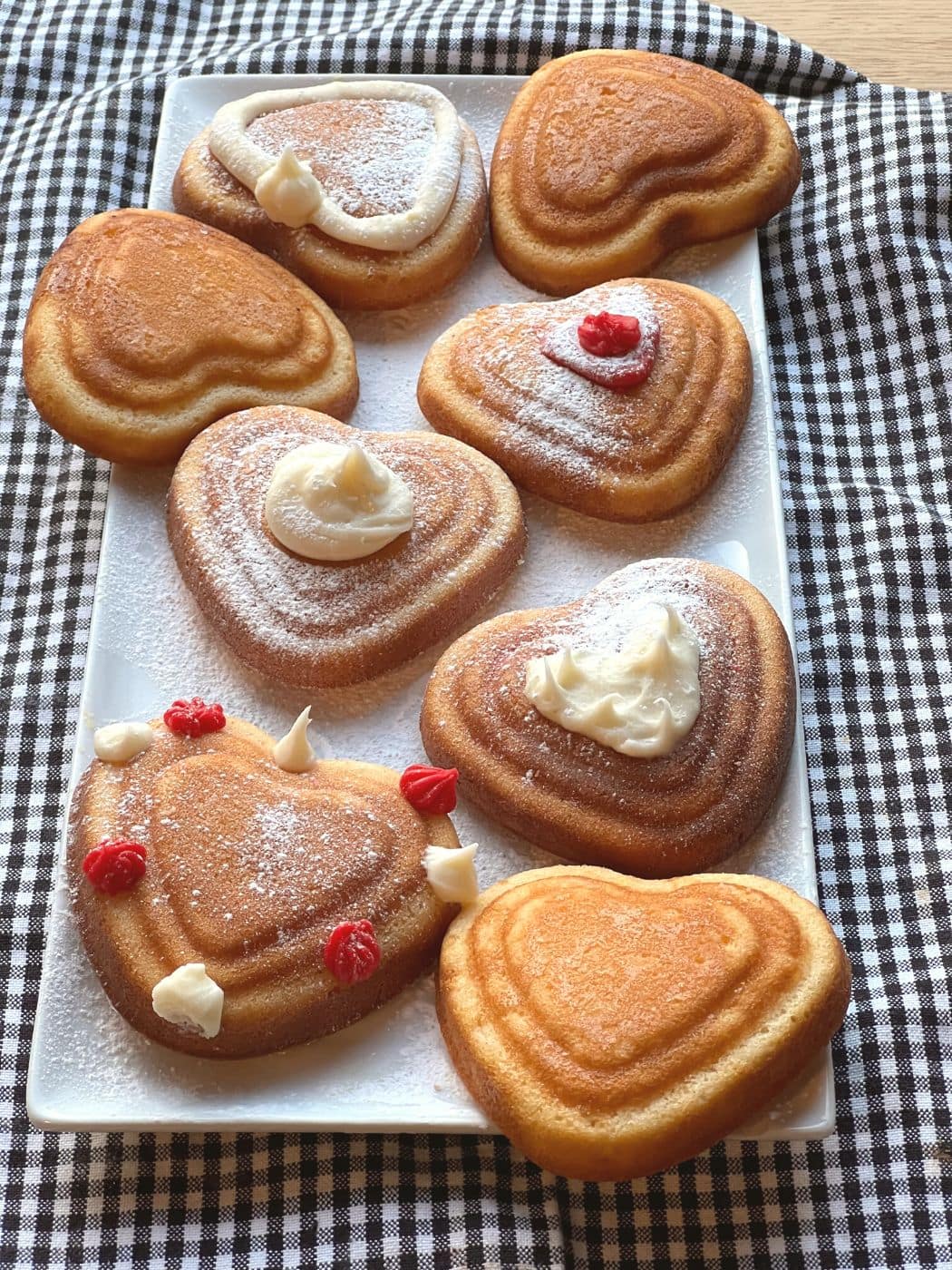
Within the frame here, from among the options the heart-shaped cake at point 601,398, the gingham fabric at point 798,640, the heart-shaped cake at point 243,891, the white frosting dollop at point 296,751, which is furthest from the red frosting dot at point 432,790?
the heart-shaped cake at point 601,398

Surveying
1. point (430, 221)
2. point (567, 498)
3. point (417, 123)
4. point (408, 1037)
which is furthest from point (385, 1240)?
point (417, 123)

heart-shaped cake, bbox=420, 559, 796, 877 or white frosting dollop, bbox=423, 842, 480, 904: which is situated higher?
heart-shaped cake, bbox=420, 559, 796, 877

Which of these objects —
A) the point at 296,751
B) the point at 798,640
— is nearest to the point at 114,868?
the point at 296,751

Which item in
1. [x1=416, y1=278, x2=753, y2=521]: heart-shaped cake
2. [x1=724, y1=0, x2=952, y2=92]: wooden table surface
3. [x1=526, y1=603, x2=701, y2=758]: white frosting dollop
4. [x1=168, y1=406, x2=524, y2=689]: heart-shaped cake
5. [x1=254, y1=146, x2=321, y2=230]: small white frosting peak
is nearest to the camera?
[x1=526, y1=603, x2=701, y2=758]: white frosting dollop

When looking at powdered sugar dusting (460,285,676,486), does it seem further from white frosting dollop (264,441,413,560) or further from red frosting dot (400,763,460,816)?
red frosting dot (400,763,460,816)

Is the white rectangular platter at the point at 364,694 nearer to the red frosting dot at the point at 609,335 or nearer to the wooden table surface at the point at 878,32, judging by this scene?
the red frosting dot at the point at 609,335

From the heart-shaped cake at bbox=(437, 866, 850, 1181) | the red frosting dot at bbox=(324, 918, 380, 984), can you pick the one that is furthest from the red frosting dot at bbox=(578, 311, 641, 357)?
the red frosting dot at bbox=(324, 918, 380, 984)
